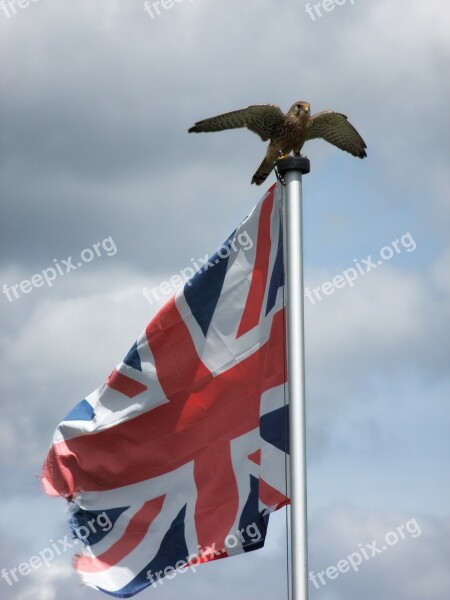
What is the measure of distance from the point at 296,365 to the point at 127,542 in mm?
3691

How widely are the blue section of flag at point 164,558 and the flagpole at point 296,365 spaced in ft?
8.40

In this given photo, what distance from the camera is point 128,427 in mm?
13312

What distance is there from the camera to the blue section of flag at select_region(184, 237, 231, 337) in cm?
1257

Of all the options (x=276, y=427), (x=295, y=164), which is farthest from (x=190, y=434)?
(x=295, y=164)

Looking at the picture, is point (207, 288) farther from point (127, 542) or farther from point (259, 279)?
point (127, 542)

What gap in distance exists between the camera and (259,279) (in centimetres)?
1231

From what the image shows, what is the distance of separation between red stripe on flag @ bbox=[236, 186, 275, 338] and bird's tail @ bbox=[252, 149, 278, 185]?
2.85 ft

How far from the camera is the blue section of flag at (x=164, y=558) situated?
12.6 metres

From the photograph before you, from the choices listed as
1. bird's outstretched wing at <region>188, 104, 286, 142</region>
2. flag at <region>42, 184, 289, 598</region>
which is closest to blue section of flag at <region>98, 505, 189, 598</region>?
flag at <region>42, 184, 289, 598</region>

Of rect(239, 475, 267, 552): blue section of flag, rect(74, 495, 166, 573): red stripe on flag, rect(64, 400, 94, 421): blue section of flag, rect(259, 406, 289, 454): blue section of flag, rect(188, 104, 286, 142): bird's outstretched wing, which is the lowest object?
rect(239, 475, 267, 552): blue section of flag

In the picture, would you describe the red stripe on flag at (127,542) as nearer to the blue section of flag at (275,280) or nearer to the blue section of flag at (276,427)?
the blue section of flag at (276,427)

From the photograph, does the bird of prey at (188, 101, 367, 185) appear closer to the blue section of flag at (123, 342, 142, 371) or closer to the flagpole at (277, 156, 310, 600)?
the flagpole at (277, 156, 310, 600)

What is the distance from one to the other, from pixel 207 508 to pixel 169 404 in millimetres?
1180

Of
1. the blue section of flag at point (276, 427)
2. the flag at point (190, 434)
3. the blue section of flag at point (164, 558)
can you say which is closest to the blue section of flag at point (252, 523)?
the flag at point (190, 434)
